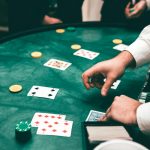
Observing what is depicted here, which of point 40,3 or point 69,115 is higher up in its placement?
point 40,3

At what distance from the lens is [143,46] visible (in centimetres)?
180

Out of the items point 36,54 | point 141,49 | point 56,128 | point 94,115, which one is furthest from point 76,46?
point 56,128

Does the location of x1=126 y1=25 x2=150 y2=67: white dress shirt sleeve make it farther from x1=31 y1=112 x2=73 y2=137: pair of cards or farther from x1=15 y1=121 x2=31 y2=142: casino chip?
x1=15 y1=121 x2=31 y2=142: casino chip

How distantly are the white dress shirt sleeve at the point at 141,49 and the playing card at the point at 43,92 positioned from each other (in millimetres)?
511

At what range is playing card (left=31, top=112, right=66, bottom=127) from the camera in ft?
4.60

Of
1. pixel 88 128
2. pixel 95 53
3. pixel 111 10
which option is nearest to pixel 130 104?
pixel 88 128

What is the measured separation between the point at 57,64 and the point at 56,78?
0.61 ft

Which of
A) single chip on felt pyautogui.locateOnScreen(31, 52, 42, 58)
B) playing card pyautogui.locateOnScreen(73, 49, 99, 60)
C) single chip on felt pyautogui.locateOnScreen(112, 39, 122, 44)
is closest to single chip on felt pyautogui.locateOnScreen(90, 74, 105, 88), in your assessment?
playing card pyautogui.locateOnScreen(73, 49, 99, 60)

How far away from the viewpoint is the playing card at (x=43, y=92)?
1624 millimetres

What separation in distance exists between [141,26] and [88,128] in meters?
1.71

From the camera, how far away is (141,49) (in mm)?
1771

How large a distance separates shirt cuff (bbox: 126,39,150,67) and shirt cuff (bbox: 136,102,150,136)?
1.71 feet

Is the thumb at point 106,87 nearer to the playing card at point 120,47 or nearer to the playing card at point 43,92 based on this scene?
the playing card at point 43,92

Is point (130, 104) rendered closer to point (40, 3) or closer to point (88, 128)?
point (88, 128)
